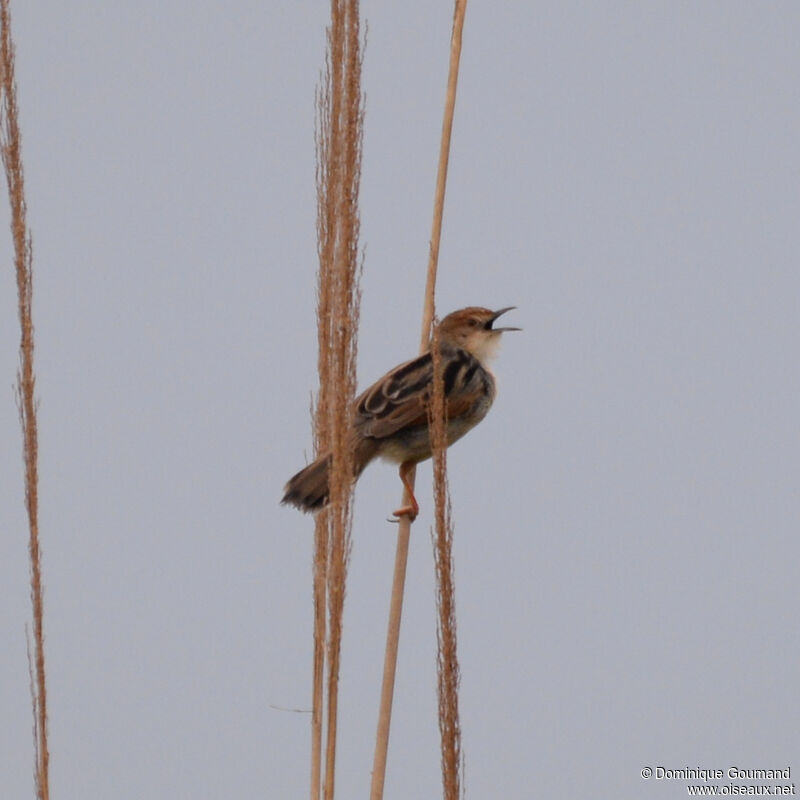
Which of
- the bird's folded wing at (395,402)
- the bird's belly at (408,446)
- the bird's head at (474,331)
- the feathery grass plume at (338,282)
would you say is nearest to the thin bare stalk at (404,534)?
the feathery grass plume at (338,282)

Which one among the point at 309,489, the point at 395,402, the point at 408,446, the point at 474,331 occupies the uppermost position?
the point at 474,331

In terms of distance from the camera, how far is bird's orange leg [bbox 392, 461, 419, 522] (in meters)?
4.23

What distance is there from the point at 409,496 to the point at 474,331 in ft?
4.11

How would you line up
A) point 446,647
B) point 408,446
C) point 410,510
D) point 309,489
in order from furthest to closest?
point 408,446
point 410,510
point 309,489
point 446,647

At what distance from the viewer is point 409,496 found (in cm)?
462

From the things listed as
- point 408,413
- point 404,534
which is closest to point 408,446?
point 408,413

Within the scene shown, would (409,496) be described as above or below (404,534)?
above

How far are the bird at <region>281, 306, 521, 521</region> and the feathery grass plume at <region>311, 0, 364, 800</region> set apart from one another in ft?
3.73

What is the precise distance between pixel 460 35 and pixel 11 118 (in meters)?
1.18

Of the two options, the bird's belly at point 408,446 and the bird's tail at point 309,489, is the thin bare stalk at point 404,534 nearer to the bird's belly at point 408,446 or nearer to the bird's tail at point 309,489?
the bird's tail at point 309,489

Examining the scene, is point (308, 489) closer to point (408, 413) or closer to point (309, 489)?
point (309, 489)

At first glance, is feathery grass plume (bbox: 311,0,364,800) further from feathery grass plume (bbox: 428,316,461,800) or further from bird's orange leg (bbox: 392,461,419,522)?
bird's orange leg (bbox: 392,461,419,522)

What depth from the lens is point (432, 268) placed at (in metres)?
3.23

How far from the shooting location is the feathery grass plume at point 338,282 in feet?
8.71
